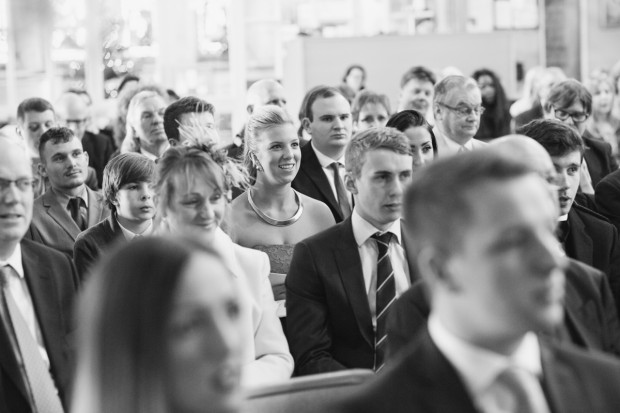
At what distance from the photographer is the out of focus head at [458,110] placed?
5.36m

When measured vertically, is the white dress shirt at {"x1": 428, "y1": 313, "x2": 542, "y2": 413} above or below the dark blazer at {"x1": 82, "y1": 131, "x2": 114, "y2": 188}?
above

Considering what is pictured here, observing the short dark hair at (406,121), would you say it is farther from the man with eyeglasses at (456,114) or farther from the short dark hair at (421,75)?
the short dark hair at (421,75)

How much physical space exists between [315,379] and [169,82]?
11937mm

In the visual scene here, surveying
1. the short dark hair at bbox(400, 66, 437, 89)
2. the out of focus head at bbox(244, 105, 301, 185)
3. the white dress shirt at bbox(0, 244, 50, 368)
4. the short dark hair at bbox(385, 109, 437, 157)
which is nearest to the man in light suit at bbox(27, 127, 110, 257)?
the out of focus head at bbox(244, 105, 301, 185)

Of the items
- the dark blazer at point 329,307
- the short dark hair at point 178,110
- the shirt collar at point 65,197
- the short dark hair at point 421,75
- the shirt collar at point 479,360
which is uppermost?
the short dark hair at point 421,75

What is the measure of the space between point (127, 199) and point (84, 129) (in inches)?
146

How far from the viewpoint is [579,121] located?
5582mm

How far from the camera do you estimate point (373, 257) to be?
3352mm

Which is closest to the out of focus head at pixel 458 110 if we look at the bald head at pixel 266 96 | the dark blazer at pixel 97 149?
the bald head at pixel 266 96

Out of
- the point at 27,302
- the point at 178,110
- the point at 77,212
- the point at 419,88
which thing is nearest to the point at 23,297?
the point at 27,302

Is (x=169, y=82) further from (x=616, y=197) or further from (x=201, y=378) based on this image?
(x=201, y=378)

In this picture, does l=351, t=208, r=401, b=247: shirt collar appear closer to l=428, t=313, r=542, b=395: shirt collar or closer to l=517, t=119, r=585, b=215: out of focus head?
l=517, t=119, r=585, b=215: out of focus head

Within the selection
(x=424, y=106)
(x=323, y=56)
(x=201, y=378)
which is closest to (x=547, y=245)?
(x=201, y=378)

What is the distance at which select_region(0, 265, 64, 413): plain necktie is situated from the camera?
2.70 m
